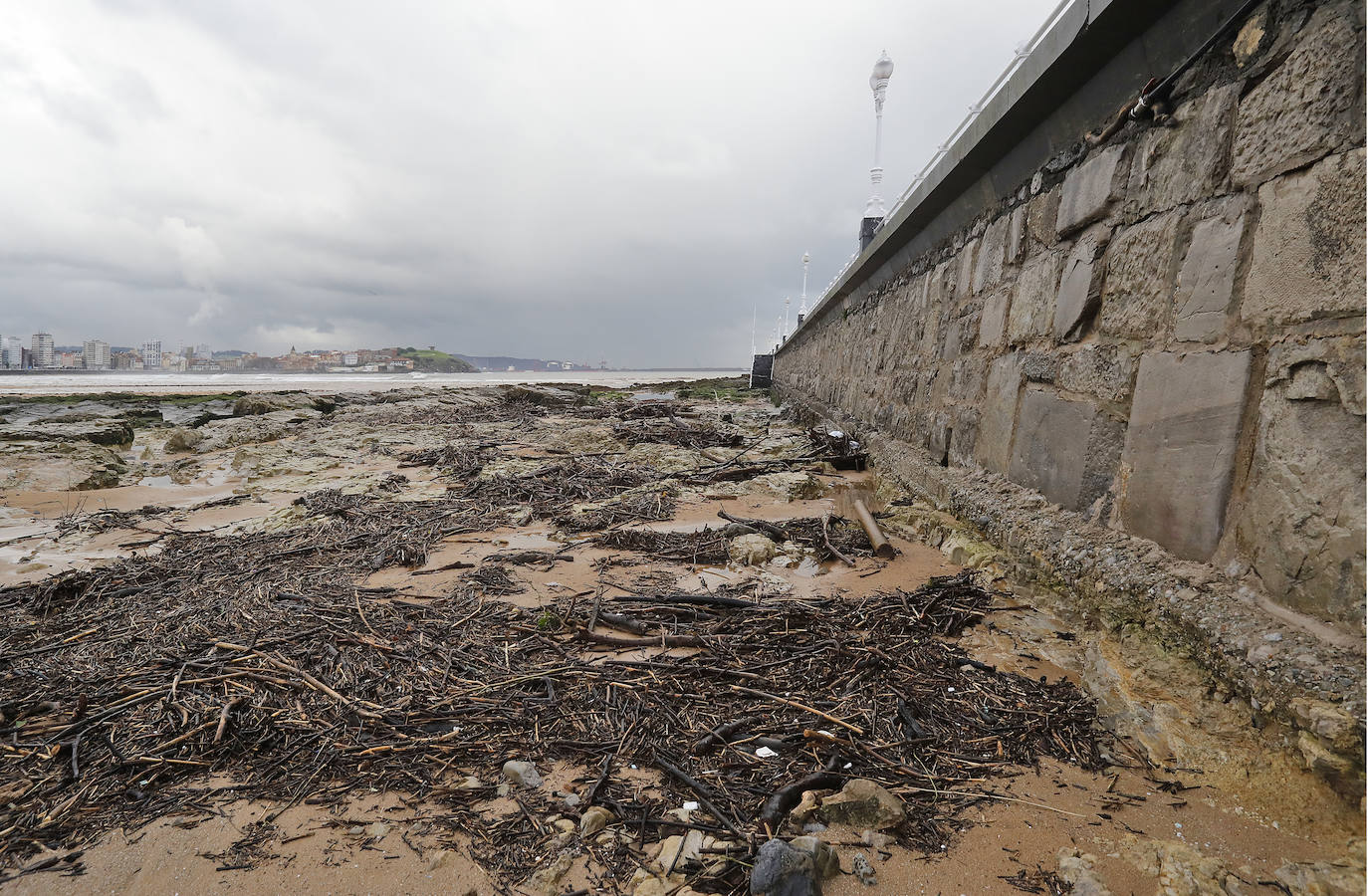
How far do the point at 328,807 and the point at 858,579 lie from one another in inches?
101

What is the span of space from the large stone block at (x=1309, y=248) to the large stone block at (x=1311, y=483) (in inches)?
4.6

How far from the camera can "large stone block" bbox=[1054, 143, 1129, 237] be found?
2.62 metres

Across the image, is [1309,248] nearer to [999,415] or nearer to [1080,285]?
[1080,285]

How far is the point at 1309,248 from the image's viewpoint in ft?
5.40

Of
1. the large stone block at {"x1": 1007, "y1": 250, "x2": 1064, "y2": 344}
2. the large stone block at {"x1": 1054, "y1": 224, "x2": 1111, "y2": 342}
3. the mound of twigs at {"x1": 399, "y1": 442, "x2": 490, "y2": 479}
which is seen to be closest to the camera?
the large stone block at {"x1": 1054, "y1": 224, "x2": 1111, "y2": 342}

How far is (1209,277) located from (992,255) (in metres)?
2.17

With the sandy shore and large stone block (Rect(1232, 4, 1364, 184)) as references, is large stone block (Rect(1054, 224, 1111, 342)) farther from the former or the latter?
the sandy shore

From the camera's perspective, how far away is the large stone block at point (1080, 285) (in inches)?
106

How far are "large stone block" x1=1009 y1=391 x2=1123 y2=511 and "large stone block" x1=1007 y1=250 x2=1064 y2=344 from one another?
0.37 metres

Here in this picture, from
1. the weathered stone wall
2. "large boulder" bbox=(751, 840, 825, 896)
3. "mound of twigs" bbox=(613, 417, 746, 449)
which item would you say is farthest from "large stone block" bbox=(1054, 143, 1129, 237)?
"mound of twigs" bbox=(613, 417, 746, 449)

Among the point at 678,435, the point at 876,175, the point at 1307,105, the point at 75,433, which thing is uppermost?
the point at 876,175

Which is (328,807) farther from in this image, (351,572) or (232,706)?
(351,572)

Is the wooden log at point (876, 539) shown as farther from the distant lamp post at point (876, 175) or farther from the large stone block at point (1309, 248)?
the distant lamp post at point (876, 175)

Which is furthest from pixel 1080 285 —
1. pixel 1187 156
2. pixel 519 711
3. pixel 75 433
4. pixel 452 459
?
pixel 75 433
